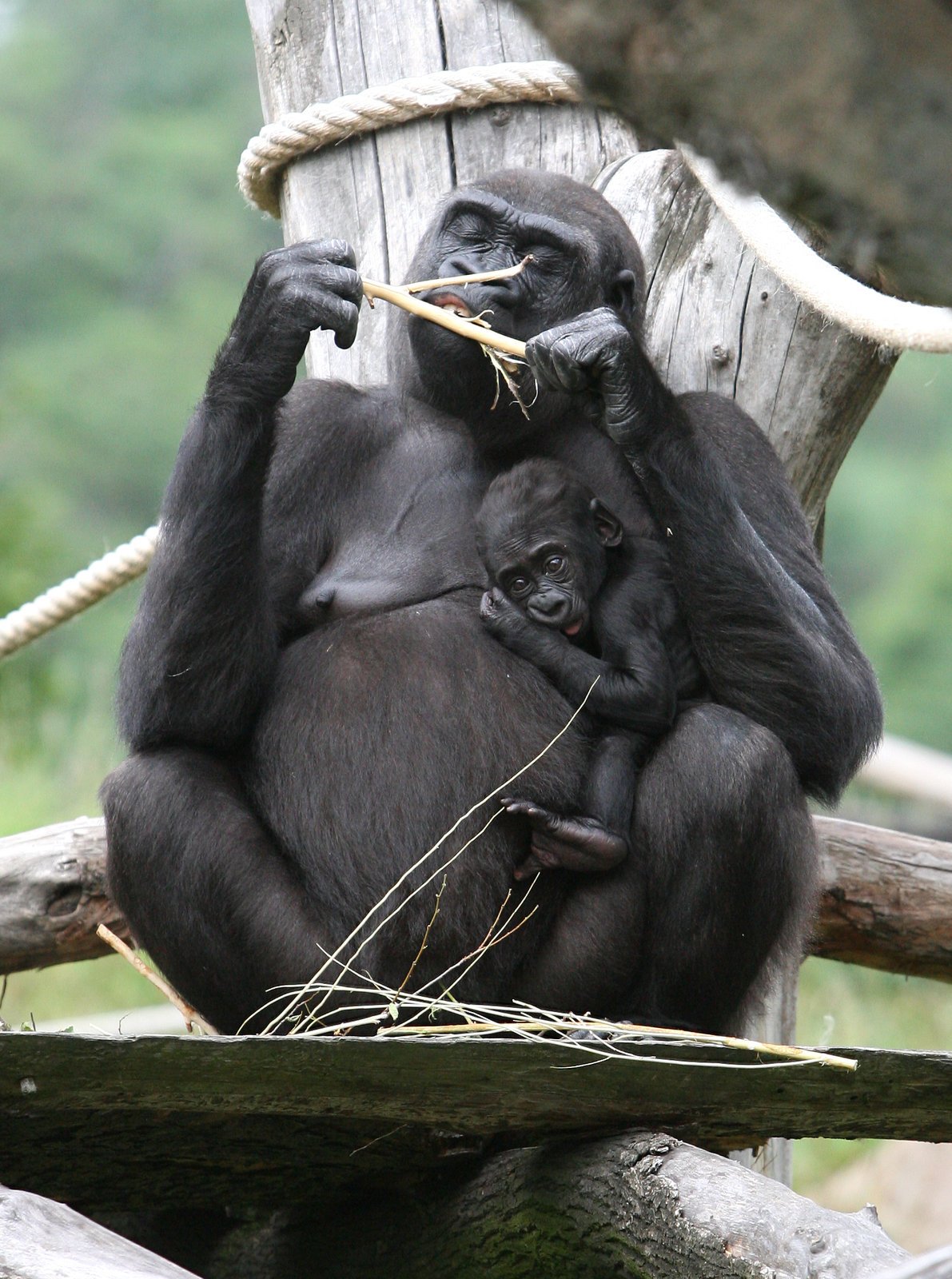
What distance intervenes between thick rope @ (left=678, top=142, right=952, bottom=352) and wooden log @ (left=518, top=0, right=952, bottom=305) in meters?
0.47

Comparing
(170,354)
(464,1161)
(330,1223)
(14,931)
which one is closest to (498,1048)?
(464,1161)

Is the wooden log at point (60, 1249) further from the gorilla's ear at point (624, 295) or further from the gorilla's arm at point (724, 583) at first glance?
the gorilla's ear at point (624, 295)

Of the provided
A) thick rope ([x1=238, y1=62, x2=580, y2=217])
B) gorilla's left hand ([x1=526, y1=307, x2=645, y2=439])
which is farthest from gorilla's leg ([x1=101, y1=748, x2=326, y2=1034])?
thick rope ([x1=238, y1=62, x2=580, y2=217])

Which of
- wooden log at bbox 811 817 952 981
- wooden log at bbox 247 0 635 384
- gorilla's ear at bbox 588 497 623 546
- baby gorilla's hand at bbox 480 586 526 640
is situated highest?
wooden log at bbox 247 0 635 384

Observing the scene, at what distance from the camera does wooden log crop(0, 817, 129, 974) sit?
3.44 meters

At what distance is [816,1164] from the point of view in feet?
34.7

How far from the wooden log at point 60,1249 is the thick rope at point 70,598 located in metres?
2.21

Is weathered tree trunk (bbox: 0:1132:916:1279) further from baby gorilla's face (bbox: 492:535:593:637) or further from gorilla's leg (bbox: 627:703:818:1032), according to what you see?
baby gorilla's face (bbox: 492:535:593:637)

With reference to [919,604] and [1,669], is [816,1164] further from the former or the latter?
[919,604]

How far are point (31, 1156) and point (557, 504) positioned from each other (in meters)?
1.48

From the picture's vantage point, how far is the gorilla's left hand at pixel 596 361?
2.78 m

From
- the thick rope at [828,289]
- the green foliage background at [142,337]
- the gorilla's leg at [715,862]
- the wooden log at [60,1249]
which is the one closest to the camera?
the thick rope at [828,289]

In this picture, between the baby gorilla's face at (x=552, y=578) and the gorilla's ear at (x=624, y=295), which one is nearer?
the baby gorilla's face at (x=552, y=578)

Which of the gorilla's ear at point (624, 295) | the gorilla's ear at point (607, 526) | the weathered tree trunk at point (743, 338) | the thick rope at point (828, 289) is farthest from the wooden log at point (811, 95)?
the weathered tree trunk at point (743, 338)
